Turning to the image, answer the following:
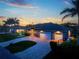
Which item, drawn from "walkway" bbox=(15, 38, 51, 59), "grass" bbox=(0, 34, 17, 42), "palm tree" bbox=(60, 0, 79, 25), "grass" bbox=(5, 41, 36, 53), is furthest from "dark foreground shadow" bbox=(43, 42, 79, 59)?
"grass" bbox=(0, 34, 17, 42)

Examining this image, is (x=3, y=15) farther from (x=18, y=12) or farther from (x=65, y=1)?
(x=65, y=1)

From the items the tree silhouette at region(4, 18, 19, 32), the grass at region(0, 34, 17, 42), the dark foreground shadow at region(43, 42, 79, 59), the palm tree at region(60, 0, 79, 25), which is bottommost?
the dark foreground shadow at region(43, 42, 79, 59)

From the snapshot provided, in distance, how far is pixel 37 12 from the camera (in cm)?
322

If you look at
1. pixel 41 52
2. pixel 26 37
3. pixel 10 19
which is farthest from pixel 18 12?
pixel 41 52

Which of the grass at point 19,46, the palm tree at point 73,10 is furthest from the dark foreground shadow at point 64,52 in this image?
the palm tree at point 73,10

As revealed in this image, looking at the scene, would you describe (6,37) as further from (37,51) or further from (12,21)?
(37,51)

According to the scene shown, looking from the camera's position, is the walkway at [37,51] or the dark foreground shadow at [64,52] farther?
the dark foreground shadow at [64,52]

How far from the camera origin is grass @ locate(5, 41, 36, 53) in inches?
124

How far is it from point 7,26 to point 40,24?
1.39ft

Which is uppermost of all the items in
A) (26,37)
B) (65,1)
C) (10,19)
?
(65,1)

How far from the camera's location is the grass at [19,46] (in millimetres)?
3150

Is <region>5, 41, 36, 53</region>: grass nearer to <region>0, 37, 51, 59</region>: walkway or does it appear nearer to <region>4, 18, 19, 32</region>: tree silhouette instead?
<region>0, 37, 51, 59</region>: walkway

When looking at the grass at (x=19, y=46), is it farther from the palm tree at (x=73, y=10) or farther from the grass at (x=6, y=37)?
the palm tree at (x=73, y=10)

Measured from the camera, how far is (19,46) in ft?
10.4
